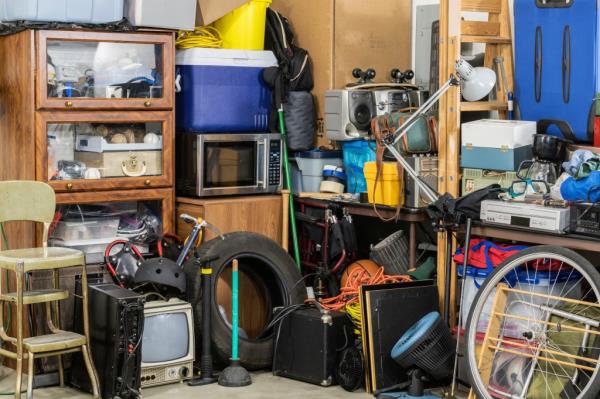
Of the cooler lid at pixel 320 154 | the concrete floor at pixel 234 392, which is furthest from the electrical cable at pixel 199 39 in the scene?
the concrete floor at pixel 234 392

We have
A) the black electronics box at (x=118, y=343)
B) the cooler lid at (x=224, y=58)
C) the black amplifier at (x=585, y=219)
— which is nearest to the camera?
the black amplifier at (x=585, y=219)

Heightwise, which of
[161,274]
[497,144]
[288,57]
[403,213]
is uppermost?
[288,57]

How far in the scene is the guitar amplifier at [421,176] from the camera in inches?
226

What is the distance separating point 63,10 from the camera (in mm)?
5652

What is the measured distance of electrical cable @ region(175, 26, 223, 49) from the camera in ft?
20.7

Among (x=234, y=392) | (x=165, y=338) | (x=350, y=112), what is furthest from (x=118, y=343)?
(x=350, y=112)

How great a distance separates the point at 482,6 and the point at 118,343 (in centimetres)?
265

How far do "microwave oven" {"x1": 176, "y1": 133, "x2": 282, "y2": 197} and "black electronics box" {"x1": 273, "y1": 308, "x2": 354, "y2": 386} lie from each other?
103 cm

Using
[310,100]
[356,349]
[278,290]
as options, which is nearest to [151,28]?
[310,100]

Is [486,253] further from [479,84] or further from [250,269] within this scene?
[250,269]

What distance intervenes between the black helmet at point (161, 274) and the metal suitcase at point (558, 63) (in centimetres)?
206

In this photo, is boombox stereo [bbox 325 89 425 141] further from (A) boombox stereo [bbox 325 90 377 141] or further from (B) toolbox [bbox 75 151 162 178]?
(B) toolbox [bbox 75 151 162 178]

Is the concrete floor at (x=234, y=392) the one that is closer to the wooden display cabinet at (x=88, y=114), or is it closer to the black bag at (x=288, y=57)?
the wooden display cabinet at (x=88, y=114)

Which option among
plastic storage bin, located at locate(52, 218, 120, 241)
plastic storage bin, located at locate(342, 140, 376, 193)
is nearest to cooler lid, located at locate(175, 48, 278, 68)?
plastic storage bin, located at locate(342, 140, 376, 193)
